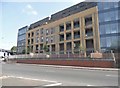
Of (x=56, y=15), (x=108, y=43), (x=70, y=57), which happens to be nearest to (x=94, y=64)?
(x=70, y=57)

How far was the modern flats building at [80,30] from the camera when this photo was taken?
170 feet

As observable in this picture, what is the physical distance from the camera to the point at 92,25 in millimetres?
55188

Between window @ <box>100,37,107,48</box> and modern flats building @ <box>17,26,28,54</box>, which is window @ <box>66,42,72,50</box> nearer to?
window @ <box>100,37,107,48</box>

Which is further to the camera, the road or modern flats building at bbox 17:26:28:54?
modern flats building at bbox 17:26:28:54

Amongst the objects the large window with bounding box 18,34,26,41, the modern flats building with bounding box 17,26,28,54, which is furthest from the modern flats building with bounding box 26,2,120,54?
the large window with bounding box 18,34,26,41

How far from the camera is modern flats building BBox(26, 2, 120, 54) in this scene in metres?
51.9

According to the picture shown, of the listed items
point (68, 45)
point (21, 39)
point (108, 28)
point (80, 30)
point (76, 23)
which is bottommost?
point (68, 45)

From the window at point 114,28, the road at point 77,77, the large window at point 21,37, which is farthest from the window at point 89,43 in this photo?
the large window at point 21,37

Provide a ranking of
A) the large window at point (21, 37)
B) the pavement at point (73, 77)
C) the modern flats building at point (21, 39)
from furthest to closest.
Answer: the large window at point (21, 37) < the modern flats building at point (21, 39) < the pavement at point (73, 77)

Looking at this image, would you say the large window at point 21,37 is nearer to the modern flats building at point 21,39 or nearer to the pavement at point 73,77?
the modern flats building at point 21,39

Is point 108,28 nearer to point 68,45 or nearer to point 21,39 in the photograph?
point 68,45

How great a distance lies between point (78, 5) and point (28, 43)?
32134 millimetres

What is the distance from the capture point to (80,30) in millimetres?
59094

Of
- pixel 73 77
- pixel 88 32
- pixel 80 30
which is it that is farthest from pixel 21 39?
pixel 73 77
